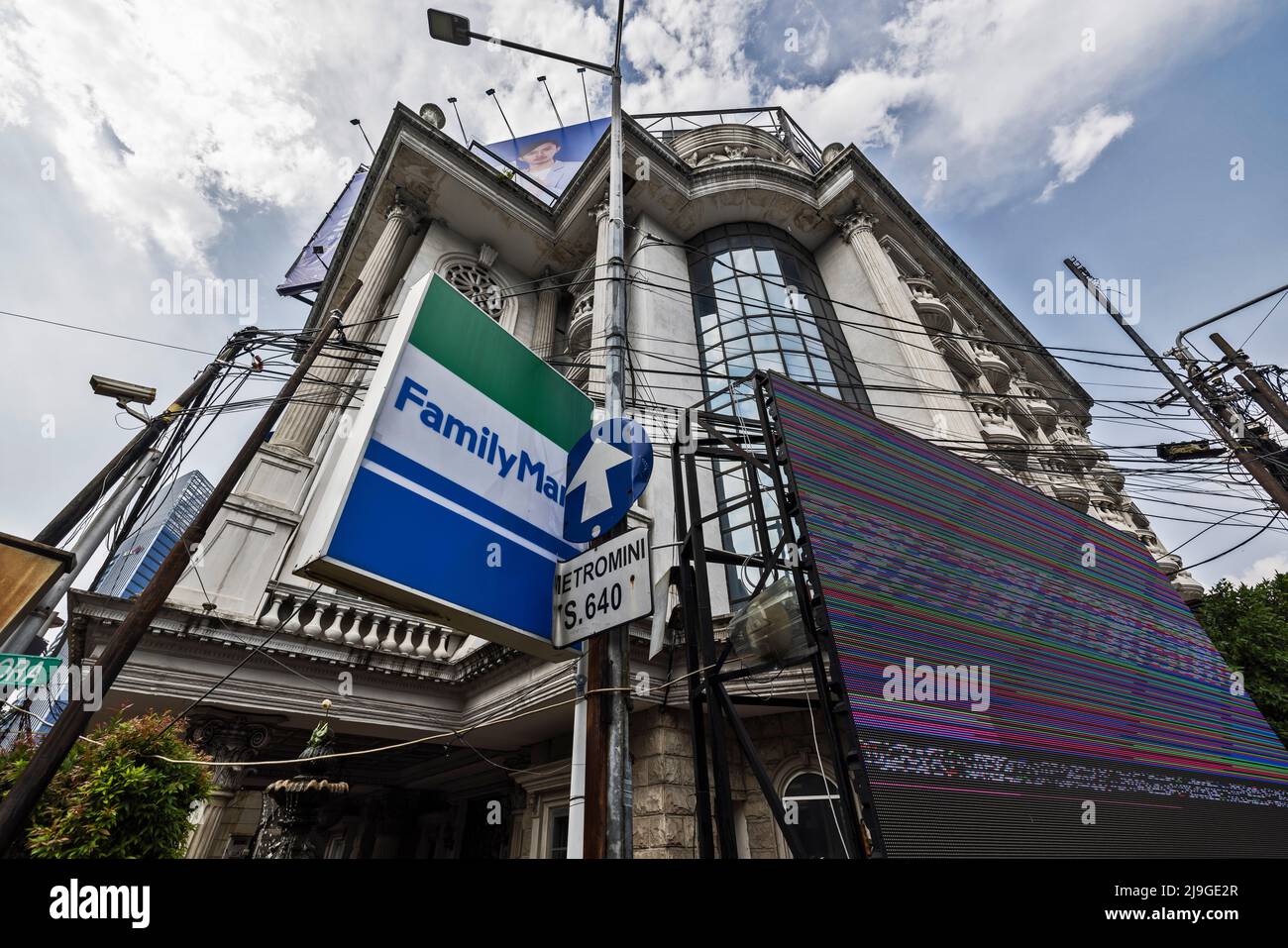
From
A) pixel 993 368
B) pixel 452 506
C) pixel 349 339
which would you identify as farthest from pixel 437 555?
pixel 993 368

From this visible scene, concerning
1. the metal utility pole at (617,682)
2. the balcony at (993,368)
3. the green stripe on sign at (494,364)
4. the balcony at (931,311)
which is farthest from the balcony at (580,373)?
the balcony at (993,368)

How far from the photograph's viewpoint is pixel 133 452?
710 centimetres

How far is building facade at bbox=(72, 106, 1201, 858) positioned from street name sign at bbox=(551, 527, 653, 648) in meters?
1.27

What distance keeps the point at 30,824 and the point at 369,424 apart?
15.9 ft

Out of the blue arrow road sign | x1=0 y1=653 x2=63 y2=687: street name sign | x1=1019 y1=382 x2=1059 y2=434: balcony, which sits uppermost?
x1=1019 y1=382 x2=1059 y2=434: balcony

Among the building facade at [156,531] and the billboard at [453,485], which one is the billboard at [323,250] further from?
the billboard at [453,485]

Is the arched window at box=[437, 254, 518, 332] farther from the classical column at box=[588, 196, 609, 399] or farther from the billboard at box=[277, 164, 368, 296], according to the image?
the billboard at box=[277, 164, 368, 296]

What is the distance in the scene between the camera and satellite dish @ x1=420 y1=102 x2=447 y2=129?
1537 centimetres

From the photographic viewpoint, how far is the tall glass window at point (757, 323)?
1195 centimetres

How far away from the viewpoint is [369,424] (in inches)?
122

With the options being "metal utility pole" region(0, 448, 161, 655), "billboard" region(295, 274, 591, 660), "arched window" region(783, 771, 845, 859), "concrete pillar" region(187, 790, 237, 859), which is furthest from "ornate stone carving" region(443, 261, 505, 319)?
"arched window" region(783, 771, 845, 859)

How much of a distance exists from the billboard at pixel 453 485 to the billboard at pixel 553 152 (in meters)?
16.1

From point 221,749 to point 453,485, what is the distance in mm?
6326

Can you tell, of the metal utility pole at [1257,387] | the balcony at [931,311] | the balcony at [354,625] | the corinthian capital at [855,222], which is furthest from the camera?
the corinthian capital at [855,222]
